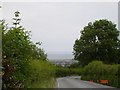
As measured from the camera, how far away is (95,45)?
79.6 metres

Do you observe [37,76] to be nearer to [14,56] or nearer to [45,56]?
[14,56]

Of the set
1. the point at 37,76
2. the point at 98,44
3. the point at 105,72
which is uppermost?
the point at 98,44

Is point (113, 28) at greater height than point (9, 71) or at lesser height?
greater

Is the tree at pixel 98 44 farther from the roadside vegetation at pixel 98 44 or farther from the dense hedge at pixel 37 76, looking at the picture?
the dense hedge at pixel 37 76

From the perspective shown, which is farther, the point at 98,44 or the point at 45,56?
the point at 98,44

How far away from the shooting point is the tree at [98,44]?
260 feet

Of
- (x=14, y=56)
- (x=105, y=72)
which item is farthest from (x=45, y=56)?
(x=14, y=56)

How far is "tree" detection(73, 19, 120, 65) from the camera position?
3120 inches

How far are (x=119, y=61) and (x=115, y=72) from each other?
3257cm

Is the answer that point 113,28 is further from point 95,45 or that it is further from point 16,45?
point 16,45

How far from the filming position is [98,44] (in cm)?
7944

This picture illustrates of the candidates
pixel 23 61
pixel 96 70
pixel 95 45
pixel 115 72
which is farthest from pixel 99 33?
pixel 23 61

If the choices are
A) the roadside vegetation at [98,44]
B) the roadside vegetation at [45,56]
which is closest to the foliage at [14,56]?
the roadside vegetation at [45,56]

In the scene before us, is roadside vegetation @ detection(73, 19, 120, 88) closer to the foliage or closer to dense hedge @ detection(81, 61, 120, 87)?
dense hedge @ detection(81, 61, 120, 87)
